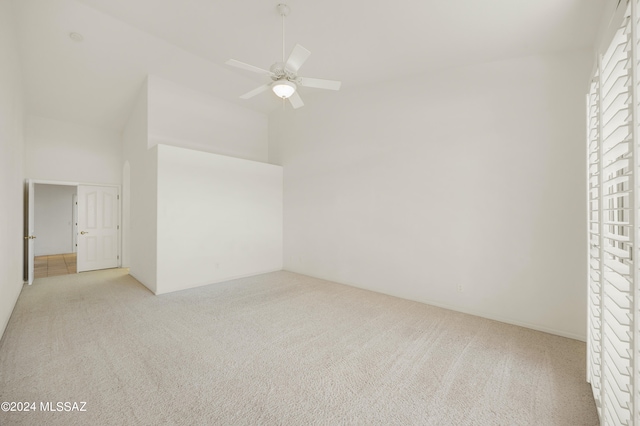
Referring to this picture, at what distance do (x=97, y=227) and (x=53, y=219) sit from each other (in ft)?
13.2

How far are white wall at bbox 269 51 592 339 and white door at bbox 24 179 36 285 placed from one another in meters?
5.13

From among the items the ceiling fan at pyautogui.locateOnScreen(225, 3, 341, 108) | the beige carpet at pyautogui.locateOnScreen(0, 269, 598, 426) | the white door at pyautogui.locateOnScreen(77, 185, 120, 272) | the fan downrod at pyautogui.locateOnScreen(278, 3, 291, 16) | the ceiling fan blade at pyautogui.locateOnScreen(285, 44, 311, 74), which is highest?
the fan downrod at pyautogui.locateOnScreen(278, 3, 291, 16)

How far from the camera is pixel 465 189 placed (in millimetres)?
3652

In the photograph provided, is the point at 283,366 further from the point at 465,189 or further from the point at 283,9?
the point at 283,9

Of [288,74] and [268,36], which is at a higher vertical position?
[268,36]

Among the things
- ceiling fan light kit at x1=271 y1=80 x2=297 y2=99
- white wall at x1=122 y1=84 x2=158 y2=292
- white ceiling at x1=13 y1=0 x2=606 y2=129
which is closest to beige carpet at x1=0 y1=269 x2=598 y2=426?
white wall at x1=122 y1=84 x2=158 y2=292

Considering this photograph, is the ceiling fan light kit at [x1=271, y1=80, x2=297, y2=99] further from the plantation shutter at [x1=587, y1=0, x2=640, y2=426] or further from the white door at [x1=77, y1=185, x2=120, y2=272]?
the white door at [x1=77, y1=185, x2=120, y2=272]

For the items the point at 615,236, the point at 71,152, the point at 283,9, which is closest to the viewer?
the point at 615,236

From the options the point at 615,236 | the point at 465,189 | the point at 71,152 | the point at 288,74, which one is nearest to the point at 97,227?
the point at 71,152

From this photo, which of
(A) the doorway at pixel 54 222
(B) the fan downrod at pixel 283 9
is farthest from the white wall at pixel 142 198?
(A) the doorway at pixel 54 222

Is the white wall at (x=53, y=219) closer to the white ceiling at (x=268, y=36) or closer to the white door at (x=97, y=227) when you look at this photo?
the white door at (x=97, y=227)

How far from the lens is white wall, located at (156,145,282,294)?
4422 mm

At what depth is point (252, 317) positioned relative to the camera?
3.42 meters

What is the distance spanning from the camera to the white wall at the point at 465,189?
3.04 meters
